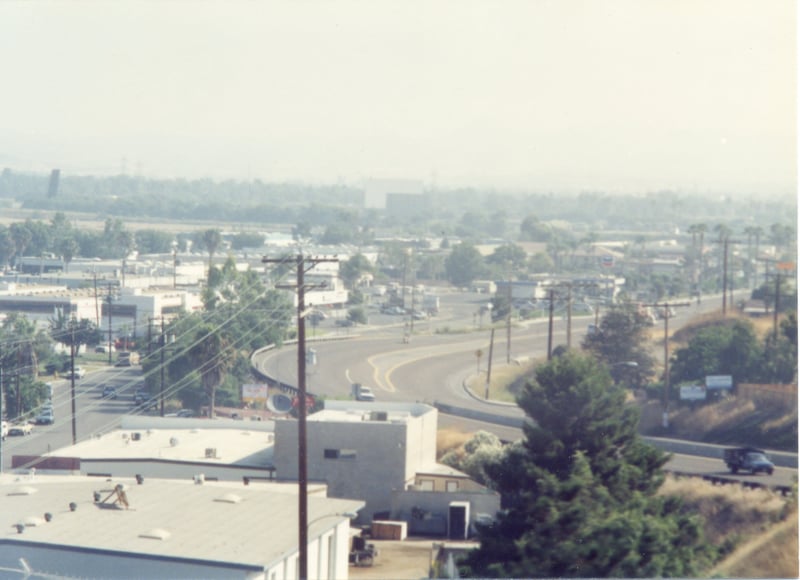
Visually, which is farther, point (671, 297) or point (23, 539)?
point (671, 297)

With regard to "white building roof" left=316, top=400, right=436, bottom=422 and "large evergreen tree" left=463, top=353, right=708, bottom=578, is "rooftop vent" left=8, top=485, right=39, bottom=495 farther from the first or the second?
"white building roof" left=316, top=400, right=436, bottom=422

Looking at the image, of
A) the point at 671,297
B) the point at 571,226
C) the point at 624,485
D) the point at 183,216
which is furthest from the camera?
the point at 183,216

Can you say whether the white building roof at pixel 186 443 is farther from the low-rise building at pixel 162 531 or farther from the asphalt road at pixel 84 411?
the low-rise building at pixel 162 531

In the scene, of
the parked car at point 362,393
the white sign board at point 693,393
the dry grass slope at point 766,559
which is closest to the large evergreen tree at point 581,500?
the dry grass slope at point 766,559

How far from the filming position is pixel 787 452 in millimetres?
14641

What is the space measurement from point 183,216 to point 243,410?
49672 mm

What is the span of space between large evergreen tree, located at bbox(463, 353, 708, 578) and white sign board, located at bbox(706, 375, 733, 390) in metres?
7.89

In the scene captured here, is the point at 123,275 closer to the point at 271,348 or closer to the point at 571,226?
the point at 271,348

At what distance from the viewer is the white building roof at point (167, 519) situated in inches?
260

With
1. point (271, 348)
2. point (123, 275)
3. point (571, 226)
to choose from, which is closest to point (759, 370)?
point (271, 348)

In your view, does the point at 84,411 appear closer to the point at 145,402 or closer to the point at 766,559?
the point at 145,402

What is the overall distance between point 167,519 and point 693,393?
1196 centimetres

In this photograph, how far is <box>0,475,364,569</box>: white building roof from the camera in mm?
6594

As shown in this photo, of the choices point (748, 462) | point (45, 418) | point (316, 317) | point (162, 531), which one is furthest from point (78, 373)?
point (162, 531)
